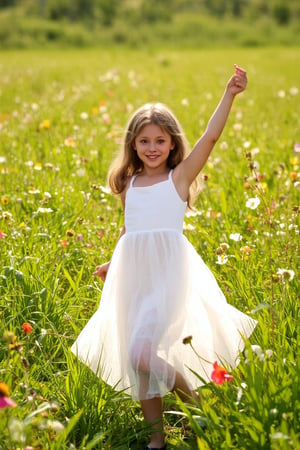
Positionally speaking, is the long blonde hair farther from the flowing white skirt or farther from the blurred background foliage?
the blurred background foliage

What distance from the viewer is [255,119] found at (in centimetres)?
784

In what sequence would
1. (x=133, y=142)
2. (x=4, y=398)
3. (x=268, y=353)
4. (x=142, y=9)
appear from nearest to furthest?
(x=4, y=398), (x=268, y=353), (x=133, y=142), (x=142, y=9)

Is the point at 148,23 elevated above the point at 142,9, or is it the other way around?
the point at 142,9

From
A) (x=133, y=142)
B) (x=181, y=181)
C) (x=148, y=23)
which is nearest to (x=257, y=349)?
(x=181, y=181)

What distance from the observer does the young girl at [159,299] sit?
2438mm

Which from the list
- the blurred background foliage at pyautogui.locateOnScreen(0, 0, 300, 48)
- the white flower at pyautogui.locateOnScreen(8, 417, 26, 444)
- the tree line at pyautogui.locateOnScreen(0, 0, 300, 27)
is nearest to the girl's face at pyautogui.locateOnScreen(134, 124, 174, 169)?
the white flower at pyautogui.locateOnScreen(8, 417, 26, 444)

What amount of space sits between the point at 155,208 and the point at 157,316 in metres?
0.41

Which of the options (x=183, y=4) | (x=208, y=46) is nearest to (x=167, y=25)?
(x=208, y=46)

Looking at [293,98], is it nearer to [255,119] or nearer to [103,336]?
[255,119]

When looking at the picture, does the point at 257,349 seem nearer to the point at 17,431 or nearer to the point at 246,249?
the point at 17,431

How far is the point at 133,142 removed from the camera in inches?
114

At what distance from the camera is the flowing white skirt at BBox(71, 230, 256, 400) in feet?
7.95

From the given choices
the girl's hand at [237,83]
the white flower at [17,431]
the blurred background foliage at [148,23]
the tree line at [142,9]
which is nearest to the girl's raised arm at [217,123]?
the girl's hand at [237,83]

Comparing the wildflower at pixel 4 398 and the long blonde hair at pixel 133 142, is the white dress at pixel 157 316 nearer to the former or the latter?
the long blonde hair at pixel 133 142
